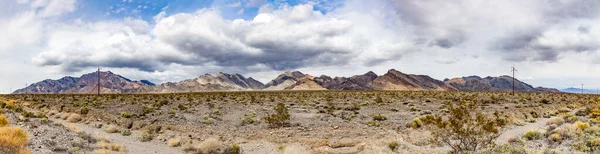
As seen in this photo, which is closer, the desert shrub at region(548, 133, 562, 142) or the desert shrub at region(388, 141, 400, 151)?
the desert shrub at region(548, 133, 562, 142)

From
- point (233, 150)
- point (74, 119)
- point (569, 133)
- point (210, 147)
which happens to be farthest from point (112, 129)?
point (569, 133)

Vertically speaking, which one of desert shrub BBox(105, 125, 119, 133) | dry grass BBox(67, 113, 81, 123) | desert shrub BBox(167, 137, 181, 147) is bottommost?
desert shrub BBox(167, 137, 181, 147)

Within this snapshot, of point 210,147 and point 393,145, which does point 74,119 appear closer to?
point 210,147

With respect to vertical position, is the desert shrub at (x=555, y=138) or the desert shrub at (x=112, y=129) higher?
the desert shrub at (x=555, y=138)

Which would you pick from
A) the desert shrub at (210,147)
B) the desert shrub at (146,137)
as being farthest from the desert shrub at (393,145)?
the desert shrub at (146,137)

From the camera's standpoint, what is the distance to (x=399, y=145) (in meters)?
19.1

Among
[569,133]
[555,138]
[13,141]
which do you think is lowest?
[555,138]

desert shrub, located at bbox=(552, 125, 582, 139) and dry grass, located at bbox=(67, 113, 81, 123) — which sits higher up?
desert shrub, located at bbox=(552, 125, 582, 139)

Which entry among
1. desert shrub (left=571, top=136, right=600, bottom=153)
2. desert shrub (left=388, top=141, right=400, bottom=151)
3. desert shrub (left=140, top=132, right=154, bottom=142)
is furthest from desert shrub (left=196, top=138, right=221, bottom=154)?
desert shrub (left=571, top=136, right=600, bottom=153)

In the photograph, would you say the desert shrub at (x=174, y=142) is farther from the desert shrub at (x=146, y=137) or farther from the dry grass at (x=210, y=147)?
the dry grass at (x=210, y=147)

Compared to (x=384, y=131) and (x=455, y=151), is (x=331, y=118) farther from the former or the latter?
(x=455, y=151)

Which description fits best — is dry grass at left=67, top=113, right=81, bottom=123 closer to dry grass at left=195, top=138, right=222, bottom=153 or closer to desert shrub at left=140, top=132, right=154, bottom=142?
desert shrub at left=140, top=132, right=154, bottom=142

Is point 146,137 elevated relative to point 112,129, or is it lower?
lower

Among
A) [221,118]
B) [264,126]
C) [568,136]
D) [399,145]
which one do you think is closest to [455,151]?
[399,145]
